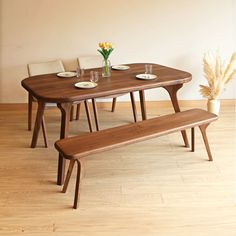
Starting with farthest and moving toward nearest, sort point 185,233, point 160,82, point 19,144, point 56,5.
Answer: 1. point 56,5
2. point 19,144
3. point 160,82
4. point 185,233

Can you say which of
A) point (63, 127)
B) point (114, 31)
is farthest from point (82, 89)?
point (114, 31)

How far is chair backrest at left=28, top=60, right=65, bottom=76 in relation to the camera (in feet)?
12.4

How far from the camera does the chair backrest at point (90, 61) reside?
4.07 m

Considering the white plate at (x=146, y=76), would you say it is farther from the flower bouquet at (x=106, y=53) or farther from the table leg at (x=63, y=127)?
the table leg at (x=63, y=127)

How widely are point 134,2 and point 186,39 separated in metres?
0.76

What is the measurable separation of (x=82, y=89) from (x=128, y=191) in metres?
0.86

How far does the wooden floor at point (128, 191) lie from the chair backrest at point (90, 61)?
2.81ft

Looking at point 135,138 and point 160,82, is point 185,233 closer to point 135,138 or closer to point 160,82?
point 135,138

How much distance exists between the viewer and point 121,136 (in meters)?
2.65

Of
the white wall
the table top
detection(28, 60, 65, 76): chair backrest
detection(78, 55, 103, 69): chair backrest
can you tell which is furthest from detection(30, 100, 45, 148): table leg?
the white wall

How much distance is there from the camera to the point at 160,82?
3.08 metres

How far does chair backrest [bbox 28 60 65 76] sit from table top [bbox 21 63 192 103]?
1.94 ft

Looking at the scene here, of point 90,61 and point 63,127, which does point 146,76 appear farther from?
point 90,61

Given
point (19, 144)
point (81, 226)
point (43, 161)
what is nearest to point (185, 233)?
point (81, 226)
